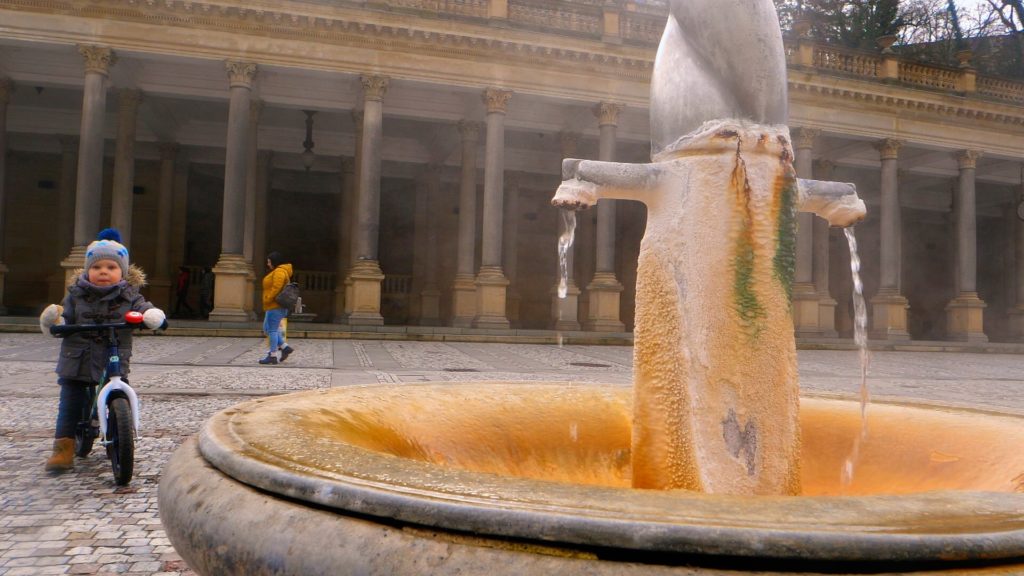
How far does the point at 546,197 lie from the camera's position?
24.2 m

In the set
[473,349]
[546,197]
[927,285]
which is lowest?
[473,349]

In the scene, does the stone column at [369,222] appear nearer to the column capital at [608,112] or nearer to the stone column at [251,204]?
the stone column at [251,204]

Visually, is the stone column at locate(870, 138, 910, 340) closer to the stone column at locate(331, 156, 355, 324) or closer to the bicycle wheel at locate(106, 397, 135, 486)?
the stone column at locate(331, 156, 355, 324)

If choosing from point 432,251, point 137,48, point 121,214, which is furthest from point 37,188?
point 432,251

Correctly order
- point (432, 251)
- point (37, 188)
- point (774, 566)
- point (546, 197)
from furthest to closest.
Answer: point (546, 197) < point (432, 251) < point (37, 188) < point (774, 566)

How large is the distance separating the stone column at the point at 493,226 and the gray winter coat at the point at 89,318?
13.2 meters

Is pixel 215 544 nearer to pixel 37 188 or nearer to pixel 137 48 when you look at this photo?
pixel 137 48

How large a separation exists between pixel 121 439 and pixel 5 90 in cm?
1766

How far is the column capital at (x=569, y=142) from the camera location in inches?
817

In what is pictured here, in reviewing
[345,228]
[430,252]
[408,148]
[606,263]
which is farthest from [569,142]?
[345,228]

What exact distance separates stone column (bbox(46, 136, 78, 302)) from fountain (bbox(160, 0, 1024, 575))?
2002 centimetres

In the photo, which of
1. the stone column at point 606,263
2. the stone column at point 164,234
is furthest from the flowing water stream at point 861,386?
the stone column at point 164,234

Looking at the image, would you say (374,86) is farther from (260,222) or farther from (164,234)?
(164,234)

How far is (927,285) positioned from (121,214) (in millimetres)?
28220
